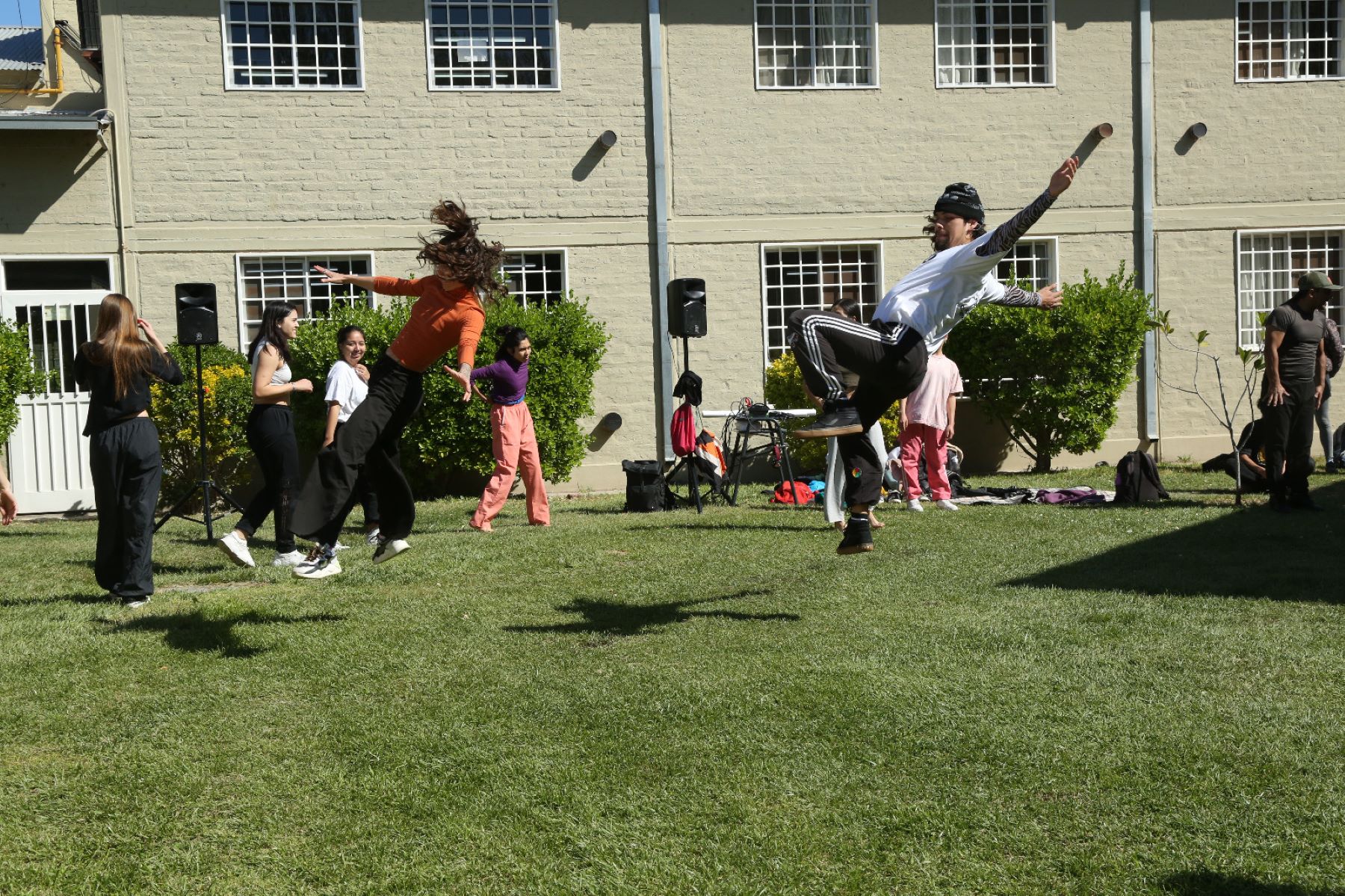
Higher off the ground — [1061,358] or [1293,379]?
[1061,358]

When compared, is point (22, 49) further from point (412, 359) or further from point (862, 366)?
point (862, 366)

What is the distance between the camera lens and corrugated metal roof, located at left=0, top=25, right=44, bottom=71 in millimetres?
19062

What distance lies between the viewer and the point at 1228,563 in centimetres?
968

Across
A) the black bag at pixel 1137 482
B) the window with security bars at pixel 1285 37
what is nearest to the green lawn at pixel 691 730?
the black bag at pixel 1137 482

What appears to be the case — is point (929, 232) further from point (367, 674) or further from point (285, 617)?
point (285, 617)

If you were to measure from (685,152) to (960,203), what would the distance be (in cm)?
1000

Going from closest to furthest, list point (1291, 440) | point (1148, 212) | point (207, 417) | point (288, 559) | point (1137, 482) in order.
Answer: point (288, 559), point (1291, 440), point (1137, 482), point (207, 417), point (1148, 212)

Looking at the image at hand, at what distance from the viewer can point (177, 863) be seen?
446 cm

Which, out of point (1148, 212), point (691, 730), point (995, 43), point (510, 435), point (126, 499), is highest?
point (995, 43)

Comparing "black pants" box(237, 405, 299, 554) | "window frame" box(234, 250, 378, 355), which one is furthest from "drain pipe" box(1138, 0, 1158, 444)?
"black pants" box(237, 405, 299, 554)

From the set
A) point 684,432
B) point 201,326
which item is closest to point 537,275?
point 684,432

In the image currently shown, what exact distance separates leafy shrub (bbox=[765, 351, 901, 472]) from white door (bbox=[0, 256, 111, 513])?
320 inches

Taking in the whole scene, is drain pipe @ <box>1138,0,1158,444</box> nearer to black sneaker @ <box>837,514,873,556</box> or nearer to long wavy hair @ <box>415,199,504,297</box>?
black sneaker @ <box>837,514,873,556</box>

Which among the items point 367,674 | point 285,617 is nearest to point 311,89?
point 285,617
